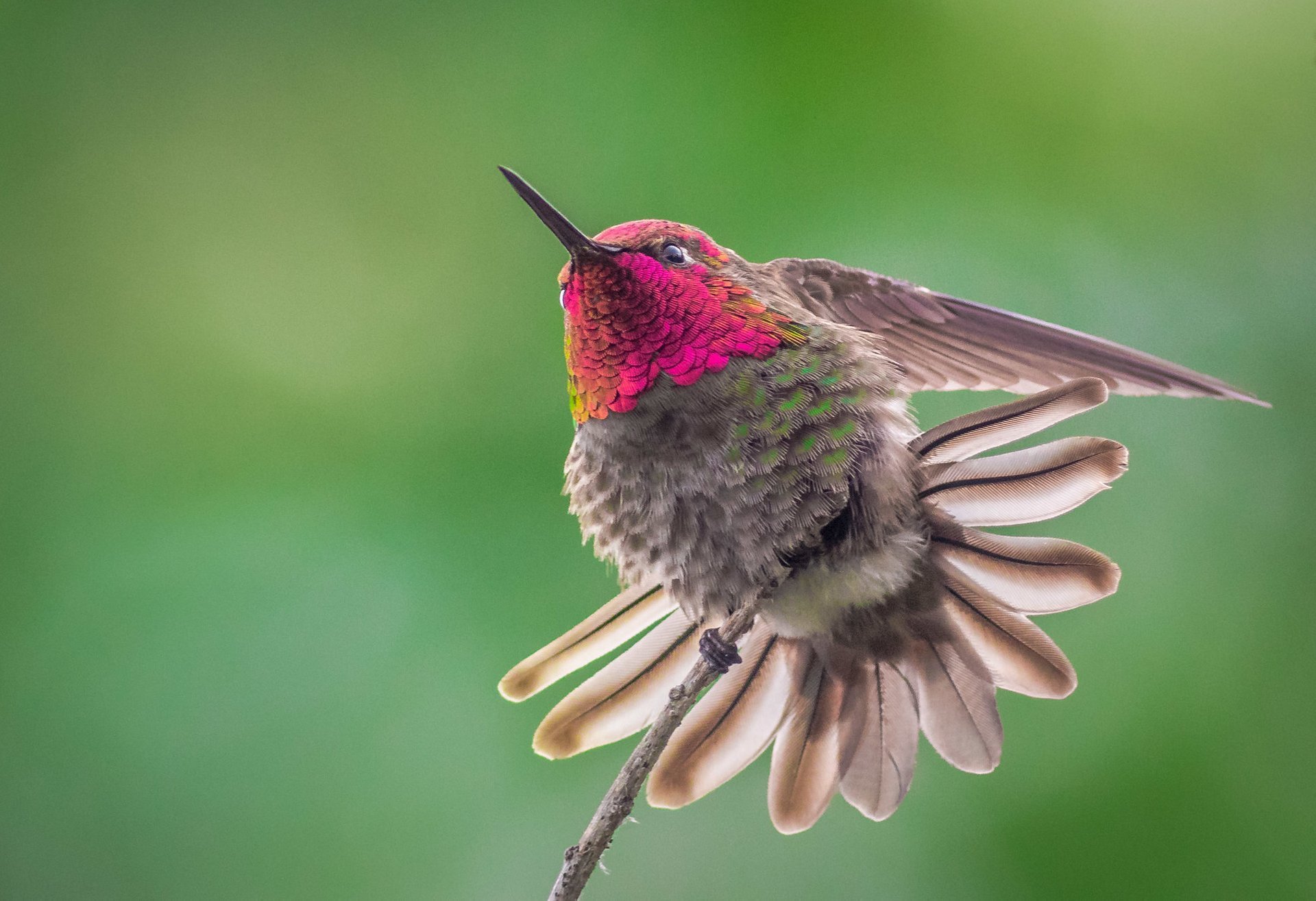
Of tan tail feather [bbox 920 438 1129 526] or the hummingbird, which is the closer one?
tan tail feather [bbox 920 438 1129 526]

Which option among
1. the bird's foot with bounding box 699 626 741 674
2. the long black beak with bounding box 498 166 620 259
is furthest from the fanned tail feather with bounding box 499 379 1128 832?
the long black beak with bounding box 498 166 620 259

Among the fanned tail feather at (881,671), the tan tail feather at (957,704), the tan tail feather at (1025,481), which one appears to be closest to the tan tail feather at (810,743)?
the fanned tail feather at (881,671)

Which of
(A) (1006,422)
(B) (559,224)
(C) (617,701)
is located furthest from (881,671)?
(B) (559,224)

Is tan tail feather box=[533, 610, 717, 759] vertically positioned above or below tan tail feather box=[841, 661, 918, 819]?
above

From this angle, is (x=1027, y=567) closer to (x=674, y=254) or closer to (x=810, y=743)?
(x=810, y=743)

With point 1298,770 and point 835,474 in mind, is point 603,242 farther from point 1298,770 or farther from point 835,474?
point 1298,770

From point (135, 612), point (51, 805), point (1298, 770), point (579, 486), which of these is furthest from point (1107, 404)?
→ point (51, 805)

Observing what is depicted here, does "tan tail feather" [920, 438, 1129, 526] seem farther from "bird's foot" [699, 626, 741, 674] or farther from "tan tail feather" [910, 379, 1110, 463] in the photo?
"bird's foot" [699, 626, 741, 674]
